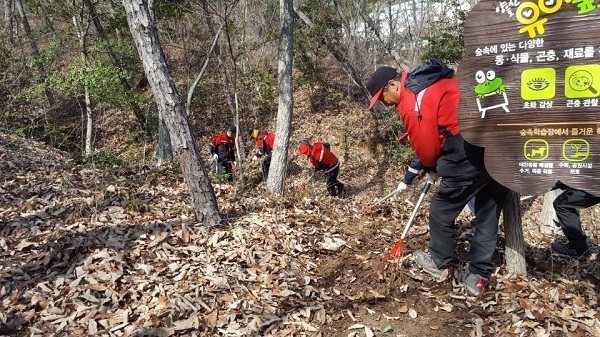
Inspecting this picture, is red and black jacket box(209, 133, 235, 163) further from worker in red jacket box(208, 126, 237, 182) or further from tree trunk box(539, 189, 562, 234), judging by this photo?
tree trunk box(539, 189, 562, 234)

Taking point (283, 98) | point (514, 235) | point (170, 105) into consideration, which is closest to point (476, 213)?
point (514, 235)

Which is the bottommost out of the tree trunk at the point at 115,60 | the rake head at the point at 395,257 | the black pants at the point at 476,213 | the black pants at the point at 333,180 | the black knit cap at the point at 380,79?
the black pants at the point at 333,180

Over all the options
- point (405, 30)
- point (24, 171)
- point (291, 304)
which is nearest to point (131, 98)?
point (24, 171)

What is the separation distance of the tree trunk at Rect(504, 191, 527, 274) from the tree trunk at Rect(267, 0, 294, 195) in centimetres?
416

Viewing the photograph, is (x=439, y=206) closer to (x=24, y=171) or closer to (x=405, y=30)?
(x=24, y=171)

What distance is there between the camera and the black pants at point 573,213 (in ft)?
13.9

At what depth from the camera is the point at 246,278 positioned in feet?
12.1

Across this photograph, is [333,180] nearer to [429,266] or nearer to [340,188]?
[340,188]

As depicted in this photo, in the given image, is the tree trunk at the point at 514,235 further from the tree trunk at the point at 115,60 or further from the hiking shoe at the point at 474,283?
the tree trunk at the point at 115,60

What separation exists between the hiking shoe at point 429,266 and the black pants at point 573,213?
1.60 m

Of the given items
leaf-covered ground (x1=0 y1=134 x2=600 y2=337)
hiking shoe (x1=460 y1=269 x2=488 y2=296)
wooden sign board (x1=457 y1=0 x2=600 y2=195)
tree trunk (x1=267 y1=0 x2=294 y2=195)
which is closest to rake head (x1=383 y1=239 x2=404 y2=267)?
leaf-covered ground (x1=0 y1=134 x2=600 y2=337)

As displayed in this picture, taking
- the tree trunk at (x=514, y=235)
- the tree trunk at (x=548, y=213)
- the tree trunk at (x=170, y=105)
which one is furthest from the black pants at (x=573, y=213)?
the tree trunk at (x=170, y=105)

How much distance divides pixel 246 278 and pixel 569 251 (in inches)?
133

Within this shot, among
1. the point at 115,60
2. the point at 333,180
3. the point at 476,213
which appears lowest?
the point at 333,180
